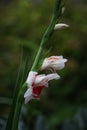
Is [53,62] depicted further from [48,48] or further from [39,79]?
[48,48]

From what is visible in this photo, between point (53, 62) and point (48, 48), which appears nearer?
point (53, 62)

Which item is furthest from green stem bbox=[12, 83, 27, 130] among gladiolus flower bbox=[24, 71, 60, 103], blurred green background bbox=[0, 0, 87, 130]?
blurred green background bbox=[0, 0, 87, 130]

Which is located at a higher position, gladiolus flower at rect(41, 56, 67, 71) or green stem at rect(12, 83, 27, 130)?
gladiolus flower at rect(41, 56, 67, 71)

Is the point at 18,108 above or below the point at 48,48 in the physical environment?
below

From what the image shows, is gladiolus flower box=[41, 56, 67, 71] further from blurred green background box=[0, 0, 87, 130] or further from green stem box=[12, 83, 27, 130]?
blurred green background box=[0, 0, 87, 130]

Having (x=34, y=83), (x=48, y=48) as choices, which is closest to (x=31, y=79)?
(x=34, y=83)

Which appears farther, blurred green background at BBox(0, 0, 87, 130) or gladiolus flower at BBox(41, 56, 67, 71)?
blurred green background at BBox(0, 0, 87, 130)

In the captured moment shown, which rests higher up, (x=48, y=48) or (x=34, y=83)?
(x=48, y=48)

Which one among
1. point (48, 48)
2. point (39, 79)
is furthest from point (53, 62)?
point (48, 48)

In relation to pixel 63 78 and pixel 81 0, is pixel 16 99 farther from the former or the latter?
pixel 81 0
